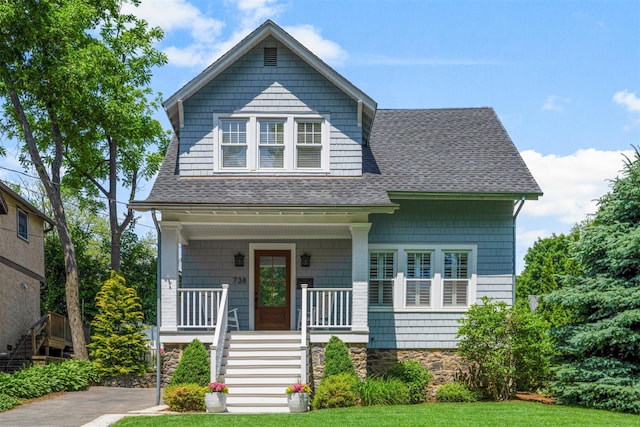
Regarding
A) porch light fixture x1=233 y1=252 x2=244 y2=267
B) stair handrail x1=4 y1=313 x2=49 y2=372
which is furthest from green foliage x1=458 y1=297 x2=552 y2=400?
stair handrail x1=4 y1=313 x2=49 y2=372

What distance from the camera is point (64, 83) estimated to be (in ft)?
80.0

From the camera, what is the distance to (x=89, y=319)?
32625 mm

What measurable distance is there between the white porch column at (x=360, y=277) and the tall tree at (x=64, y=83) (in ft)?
36.5

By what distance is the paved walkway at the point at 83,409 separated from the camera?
14.0 metres

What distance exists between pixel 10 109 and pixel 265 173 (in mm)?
14361

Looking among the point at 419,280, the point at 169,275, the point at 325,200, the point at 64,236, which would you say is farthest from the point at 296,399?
the point at 64,236

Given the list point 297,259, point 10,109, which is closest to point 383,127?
point 297,259

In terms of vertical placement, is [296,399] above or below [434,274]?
below

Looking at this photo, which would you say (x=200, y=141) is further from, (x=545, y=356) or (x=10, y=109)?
(x=10, y=109)

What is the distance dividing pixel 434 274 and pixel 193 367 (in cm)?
596

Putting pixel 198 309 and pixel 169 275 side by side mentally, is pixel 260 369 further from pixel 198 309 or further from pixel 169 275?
pixel 169 275

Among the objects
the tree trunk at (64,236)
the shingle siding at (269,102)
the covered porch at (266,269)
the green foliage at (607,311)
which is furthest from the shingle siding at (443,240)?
the tree trunk at (64,236)

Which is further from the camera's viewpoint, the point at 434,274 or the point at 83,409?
the point at 434,274

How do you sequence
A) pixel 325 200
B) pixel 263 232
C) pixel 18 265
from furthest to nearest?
1. pixel 18 265
2. pixel 263 232
3. pixel 325 200
